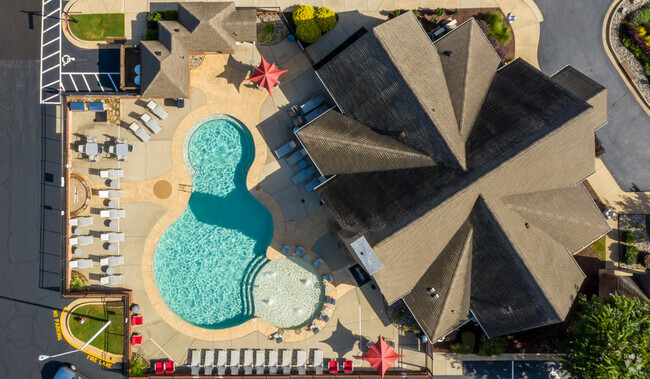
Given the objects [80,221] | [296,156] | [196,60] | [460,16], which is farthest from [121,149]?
[460,16]

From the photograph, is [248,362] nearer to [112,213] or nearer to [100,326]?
[100,326]

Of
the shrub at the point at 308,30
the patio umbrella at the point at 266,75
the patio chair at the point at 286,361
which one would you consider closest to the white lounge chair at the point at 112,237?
the patio chair at the point at 286,361

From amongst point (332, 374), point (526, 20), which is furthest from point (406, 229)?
point (526, 20)

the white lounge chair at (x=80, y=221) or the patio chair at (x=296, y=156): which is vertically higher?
the white lounge chair at (x=80, y=221)

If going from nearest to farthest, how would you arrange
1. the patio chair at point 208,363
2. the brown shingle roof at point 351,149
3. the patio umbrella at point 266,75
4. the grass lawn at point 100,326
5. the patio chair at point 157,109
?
the brown shingle roof at point 351,149, the patio umbrella at point 266,75, the patio chair at point 208,363, the patio chair at point 157,109, the grass lawn at point 100,326

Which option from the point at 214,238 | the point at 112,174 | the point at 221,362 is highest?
the point at 112,174

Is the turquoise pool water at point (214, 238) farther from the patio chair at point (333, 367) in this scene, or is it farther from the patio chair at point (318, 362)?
the patio chair at point (333, 367)

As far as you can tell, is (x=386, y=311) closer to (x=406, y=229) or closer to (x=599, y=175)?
(x=406, y=229)
